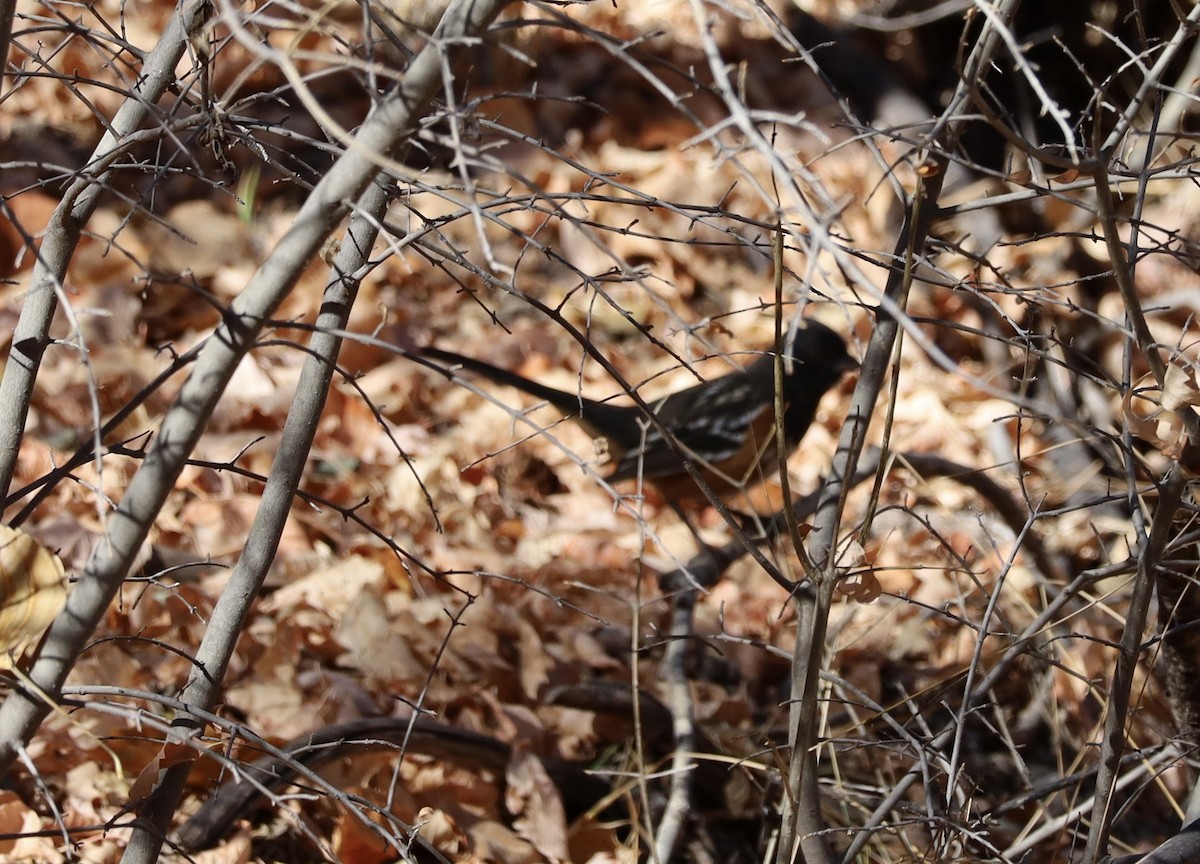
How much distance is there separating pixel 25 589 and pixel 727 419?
341 cm

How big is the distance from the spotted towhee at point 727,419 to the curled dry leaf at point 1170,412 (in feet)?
8.90

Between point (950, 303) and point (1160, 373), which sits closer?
point (1160, 373)

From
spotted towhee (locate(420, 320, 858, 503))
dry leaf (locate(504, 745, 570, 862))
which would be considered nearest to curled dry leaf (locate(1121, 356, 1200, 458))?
dry leaf (locate(504, 745, 570, 862))

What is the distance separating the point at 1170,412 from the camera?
4.83ft

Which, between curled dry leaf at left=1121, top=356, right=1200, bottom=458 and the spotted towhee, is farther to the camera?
the spotted towhee

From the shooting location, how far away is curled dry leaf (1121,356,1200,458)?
1.42 metres

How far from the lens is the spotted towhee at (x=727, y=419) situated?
432 cm

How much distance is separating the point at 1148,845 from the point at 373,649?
2.02m

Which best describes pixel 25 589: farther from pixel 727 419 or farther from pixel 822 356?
pixel 822 356

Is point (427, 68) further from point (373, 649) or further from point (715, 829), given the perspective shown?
point (715, 829)

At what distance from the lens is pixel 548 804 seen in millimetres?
2572

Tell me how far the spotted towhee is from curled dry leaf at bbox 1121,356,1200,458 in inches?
107

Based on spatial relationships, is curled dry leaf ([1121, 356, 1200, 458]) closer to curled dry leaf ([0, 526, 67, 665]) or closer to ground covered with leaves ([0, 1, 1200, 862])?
ground covered with leaves ([0, 1, 1200, 862])

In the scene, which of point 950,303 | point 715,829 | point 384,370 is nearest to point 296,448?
point 715,829
